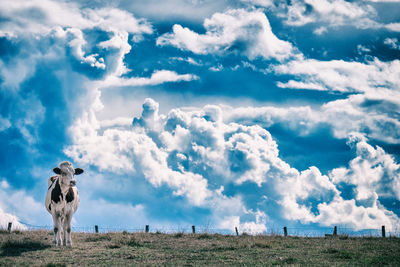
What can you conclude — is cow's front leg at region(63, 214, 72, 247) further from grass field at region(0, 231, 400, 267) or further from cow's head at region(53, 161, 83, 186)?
cow's head at region(53, 161, 83, 186)

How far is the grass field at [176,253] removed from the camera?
15.1 m

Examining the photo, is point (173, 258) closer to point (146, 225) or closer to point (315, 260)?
point (315, 260)

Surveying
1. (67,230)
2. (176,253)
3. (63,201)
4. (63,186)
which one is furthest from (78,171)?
(176,253)

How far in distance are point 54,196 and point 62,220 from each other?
4.33 ft

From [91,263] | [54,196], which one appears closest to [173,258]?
[91,263]

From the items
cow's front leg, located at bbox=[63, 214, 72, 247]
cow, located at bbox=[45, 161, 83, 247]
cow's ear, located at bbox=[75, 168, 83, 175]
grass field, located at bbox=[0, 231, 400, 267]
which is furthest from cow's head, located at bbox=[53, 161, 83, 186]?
grass field, located at bbox=[0, 231, 400, 267]

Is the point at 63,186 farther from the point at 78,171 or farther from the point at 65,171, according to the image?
the point at 78,171

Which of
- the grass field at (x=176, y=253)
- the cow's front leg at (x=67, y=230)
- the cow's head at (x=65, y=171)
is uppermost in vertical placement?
the cow's head at (x=65, y=171)

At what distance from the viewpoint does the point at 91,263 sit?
14953mm

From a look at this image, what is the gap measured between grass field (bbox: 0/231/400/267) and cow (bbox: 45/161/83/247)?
0.72 m

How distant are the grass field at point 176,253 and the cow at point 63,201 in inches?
28.2

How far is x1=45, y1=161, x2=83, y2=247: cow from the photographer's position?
18.8 m

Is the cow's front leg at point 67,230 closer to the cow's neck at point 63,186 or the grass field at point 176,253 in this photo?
the grass field at point 176,253

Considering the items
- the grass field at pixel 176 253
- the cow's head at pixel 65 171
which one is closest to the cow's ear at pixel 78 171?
the cow's head at pixel 65 171
